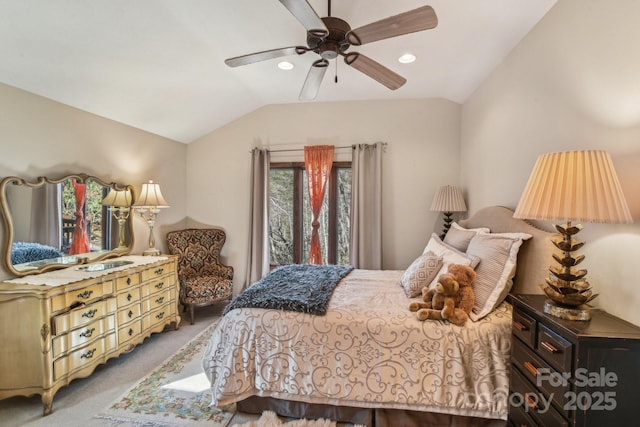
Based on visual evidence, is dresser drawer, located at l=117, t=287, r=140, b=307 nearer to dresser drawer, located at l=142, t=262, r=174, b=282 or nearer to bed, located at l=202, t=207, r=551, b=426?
dresser drawer, located at l=142, t=262, r=174, b=282

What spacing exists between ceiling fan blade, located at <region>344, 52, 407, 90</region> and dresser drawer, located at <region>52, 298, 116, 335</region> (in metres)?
2.67

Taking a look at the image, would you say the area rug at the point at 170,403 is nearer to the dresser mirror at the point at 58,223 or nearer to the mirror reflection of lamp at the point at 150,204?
the dresser mirror at the point at 58,223

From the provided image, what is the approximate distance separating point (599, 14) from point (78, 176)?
12.8ft

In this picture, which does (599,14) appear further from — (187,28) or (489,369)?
(187,28)

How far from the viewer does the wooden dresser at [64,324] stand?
1.95 m

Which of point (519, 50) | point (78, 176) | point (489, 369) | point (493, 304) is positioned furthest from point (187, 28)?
point (489, 369)

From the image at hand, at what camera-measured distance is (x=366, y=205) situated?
12.5 ft

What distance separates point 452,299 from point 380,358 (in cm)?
57

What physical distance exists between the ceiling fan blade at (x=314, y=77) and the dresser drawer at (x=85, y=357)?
2.63 metres

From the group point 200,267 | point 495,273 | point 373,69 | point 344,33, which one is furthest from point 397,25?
point 200,267

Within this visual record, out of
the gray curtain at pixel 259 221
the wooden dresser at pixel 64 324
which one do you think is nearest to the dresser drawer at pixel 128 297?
the wooden dresser at pixel 64 324

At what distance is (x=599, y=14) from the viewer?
A: 1522mm

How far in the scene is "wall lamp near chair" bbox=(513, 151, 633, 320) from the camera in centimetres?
118

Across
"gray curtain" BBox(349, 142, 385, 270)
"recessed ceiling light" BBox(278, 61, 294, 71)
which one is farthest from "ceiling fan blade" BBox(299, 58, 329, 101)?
"gray curtain" BBox(349, 142, 385, 270)
